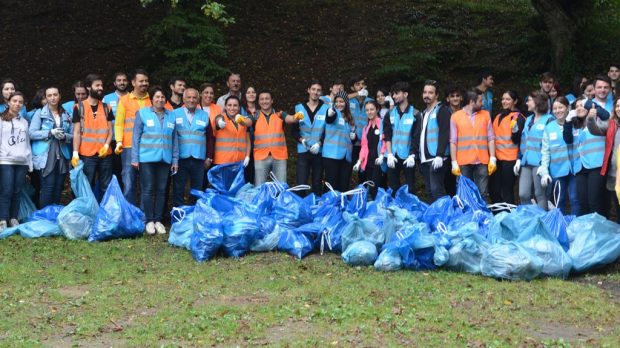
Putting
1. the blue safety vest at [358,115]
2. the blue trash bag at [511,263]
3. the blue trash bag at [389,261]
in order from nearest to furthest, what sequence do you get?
the blue trash bag at [511,263], the blue trash bag at [389,261], the blue safety vest at [358,115]

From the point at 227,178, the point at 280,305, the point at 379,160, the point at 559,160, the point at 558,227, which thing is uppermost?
the point at 559,160

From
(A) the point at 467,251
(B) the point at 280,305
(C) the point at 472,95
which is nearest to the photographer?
(B) the point at 280,305

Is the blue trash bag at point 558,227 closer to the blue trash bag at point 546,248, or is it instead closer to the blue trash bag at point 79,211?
the blue trash bag at point 546,248

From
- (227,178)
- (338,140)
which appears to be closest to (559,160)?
(338,140)

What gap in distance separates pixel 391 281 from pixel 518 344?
2.11 metres

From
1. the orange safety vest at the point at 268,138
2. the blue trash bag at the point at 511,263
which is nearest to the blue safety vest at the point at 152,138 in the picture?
the orange safety vest at the point at 268,138

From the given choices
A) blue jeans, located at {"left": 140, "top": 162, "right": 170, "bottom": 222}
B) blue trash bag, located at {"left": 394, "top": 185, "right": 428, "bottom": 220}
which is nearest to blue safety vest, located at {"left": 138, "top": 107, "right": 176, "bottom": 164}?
blue jeans, located at {"left": 140, "top": 162, "right": 170, "bottom": 222}

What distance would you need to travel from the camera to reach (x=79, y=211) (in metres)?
11.0

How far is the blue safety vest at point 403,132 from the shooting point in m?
11.2

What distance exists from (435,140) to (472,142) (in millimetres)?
424

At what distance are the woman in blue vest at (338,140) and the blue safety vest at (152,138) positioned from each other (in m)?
2.01

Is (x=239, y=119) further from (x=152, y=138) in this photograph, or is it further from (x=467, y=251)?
(x=467, y=251)

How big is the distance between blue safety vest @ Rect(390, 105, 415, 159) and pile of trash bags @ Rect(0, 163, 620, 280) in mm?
1041

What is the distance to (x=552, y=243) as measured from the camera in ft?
28.8
